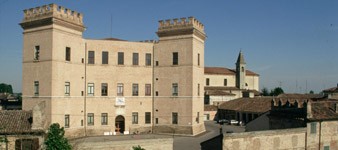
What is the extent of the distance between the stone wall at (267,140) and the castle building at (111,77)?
12.7 metres

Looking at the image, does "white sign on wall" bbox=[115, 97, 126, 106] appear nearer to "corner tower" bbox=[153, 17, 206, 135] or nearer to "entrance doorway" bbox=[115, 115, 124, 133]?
"entrance doorway" bbox=[115, 115, 124, 133]

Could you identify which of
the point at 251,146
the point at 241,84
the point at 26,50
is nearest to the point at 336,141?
the point at 251,146

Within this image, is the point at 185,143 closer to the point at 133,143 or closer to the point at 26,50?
the point at 133,143

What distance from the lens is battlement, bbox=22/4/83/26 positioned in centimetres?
3315

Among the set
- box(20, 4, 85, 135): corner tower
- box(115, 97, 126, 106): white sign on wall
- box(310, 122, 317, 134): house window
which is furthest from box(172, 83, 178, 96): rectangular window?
box(310, 122, 317, 134): house window

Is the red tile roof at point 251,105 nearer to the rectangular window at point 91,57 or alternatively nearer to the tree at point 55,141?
the rectangular window at point 91,57

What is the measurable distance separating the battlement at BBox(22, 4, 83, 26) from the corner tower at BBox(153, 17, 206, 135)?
9404mm

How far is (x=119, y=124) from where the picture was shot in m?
38.6

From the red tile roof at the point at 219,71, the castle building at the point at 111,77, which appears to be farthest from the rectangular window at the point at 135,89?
the red tile roof at the point at 219,71

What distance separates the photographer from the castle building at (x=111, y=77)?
33531 millimetres

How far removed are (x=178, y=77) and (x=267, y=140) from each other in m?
15.3

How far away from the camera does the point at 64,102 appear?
112 feet

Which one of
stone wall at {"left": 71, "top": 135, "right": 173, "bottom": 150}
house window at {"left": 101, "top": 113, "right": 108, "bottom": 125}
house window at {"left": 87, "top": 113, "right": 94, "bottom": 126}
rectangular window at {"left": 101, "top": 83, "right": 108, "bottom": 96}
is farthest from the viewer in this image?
rectangular window at {"left": 101, "top": 83, "right": 108, "bottom": 96}

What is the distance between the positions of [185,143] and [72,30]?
1589 cm
